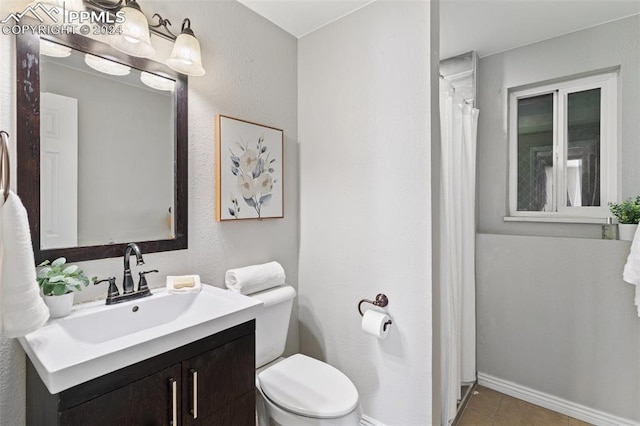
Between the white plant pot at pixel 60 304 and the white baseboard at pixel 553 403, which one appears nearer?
the white plant pot at pixel 60 304

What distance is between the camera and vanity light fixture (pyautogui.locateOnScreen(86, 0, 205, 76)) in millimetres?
1203

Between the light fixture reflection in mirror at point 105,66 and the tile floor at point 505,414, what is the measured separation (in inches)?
99.4

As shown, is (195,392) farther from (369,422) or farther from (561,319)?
(561,319)

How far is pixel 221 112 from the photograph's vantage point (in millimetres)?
1634

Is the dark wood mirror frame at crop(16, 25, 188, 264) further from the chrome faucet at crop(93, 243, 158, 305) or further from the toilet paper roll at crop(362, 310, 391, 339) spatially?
the toilet paper roll at crop(362, 310, 391, 339)

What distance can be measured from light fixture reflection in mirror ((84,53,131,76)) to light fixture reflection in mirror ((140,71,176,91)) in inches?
2.5

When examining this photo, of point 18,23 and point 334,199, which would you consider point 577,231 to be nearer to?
point 334,199

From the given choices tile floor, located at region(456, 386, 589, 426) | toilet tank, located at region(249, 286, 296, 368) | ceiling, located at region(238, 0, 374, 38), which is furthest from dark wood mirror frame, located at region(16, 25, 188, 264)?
tile floor, located at region(456, 386, 589, 426)

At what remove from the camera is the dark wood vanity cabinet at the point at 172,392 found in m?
0.81

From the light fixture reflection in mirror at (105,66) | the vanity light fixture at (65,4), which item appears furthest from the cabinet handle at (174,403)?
the vanity light fixture at (65,4)

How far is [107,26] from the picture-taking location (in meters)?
1.23

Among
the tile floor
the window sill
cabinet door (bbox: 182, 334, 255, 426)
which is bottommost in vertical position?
the tile floor

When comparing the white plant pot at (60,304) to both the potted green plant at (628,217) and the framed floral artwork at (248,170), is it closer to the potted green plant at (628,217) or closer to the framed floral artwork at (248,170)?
the framed floral artwork at (248,170)

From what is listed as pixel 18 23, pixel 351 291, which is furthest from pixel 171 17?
pixel 351 291
